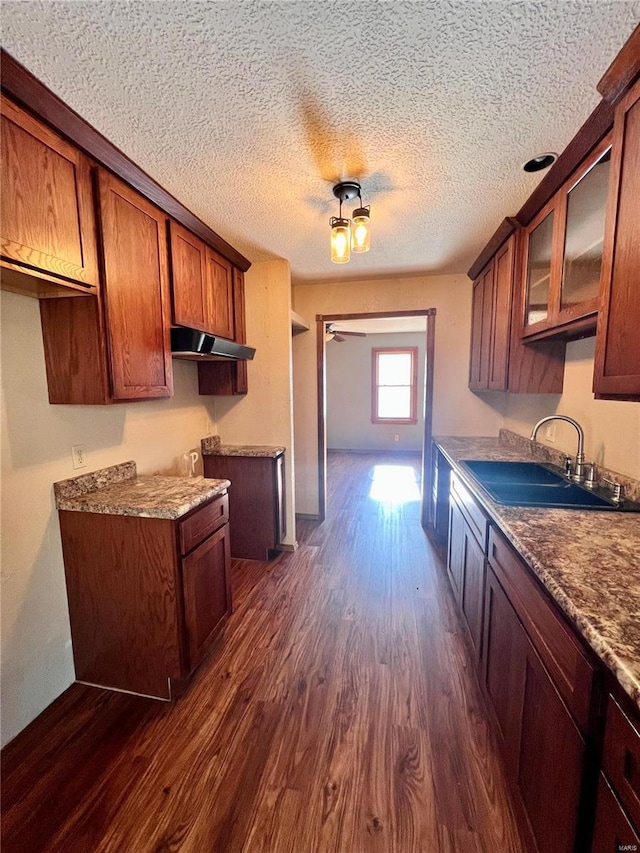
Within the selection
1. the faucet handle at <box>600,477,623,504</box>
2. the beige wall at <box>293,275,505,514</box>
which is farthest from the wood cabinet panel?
the beige wall at <box>293,275,505,514</box>

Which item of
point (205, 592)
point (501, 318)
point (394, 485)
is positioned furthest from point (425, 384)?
point (205, 592)

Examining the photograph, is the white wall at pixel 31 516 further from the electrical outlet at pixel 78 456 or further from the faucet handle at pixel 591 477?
the faucet handle at pixel 591 477

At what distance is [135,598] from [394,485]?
157 inches

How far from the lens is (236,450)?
9.52 feet

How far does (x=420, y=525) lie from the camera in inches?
140

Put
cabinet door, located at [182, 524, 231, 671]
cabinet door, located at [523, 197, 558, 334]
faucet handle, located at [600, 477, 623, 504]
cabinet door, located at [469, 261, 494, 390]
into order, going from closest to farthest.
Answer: faucet handle, located at [600, 477, 623, 504] → cabinet door, located at [182, 524, 231, 671] → cabinet door, located at [523, 197, 558, 334] → cabinet door, located at [469, 261, 494, 390]

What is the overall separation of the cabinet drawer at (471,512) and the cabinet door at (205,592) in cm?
136

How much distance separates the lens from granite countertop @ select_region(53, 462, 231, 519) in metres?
1.54

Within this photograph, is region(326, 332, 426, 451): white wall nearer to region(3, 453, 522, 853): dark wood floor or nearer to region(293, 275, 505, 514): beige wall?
region(293, 275, 505, 514): beige wall

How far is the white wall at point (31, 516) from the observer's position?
1420 millimetres

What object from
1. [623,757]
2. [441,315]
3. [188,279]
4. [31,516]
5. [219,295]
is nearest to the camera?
[623,757]

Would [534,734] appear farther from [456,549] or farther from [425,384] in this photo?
[425,384]

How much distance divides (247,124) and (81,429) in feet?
5.21

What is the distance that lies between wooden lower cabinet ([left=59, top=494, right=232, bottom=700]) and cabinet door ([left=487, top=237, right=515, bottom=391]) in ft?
7.06
